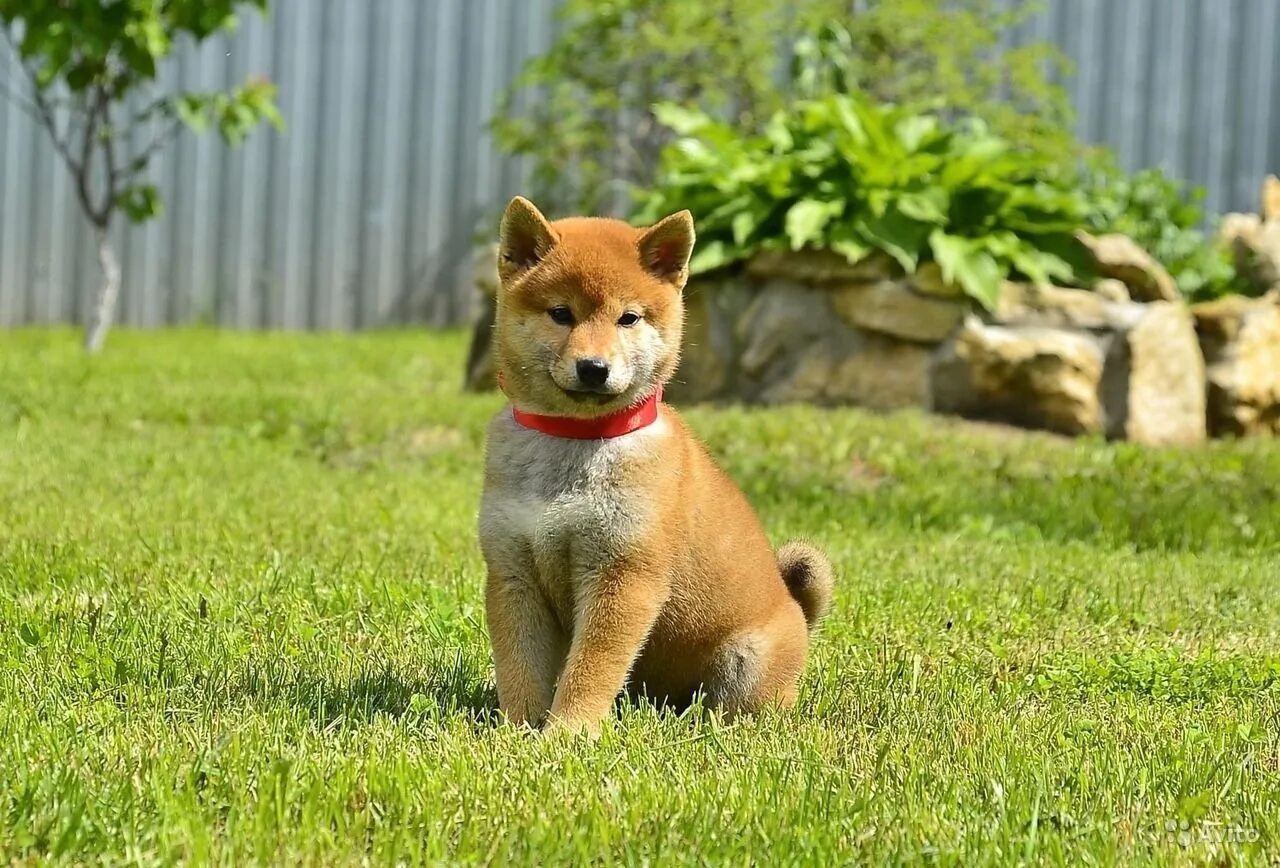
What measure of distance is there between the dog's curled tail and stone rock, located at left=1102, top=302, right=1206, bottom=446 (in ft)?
15.7

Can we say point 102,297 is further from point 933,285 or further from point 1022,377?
point 1022,377

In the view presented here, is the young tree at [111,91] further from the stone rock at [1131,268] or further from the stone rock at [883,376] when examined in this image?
the stone rock at [1131,268]

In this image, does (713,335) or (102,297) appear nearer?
(713,335)

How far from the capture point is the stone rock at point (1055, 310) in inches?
333

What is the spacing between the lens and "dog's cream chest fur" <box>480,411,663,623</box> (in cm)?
333

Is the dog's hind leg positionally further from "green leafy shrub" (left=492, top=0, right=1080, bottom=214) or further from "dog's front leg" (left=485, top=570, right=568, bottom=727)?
"green leafy shrub" (left=492, top=0, right=1080, bottom=214)

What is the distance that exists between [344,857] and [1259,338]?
7506mm

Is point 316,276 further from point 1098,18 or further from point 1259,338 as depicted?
point 1259,338

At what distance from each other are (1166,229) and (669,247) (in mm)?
7442

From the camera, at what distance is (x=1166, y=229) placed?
33.3 feet

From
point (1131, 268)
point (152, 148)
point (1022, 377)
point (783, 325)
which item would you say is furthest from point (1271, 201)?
point (152, 148)

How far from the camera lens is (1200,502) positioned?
22.4 feet

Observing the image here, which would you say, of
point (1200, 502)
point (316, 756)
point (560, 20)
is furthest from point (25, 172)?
point (316, 756)

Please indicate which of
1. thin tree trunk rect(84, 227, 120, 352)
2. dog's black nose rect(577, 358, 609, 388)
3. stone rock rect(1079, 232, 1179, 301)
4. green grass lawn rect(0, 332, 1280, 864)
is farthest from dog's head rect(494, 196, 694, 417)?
thin tree trunk rect(84, 227, 120, 352)
